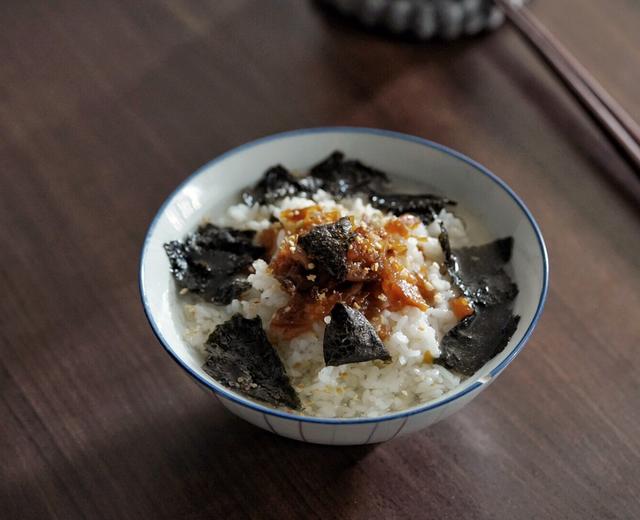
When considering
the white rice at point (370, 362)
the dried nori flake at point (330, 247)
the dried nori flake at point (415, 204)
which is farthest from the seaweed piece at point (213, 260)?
the dried nori flake at point (415, 204)

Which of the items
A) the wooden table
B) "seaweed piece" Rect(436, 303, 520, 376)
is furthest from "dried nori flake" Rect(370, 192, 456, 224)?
the wooden table

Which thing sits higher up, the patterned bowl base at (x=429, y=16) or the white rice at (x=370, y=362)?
the patterned bowl base at (x=429, y=16)

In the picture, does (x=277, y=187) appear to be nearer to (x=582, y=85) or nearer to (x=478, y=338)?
(x=478, y=338)

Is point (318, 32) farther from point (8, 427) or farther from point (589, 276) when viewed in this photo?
point (8, 427)

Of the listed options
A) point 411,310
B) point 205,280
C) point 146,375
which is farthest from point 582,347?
point 146,375

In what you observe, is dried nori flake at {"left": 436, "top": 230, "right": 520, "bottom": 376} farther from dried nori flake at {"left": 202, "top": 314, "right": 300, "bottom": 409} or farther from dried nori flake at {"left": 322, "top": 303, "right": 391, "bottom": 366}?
dried nori flake at {"left": 202, "top": 314, "right": 300, "bottom": 409}

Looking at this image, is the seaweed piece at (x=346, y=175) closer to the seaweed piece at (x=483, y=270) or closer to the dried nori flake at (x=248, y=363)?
the seaweed piece at (x=483, y=270)
